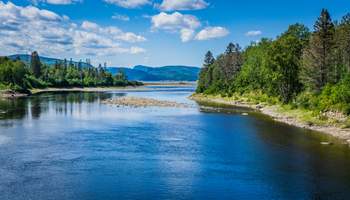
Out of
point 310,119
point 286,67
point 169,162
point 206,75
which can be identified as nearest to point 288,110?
point 286,67

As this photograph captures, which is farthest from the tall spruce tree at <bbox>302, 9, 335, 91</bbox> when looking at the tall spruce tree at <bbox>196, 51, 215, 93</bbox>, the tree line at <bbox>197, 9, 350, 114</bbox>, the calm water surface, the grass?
the tall spruce tree at <bbox>196, 51, 215, 93</bbox>

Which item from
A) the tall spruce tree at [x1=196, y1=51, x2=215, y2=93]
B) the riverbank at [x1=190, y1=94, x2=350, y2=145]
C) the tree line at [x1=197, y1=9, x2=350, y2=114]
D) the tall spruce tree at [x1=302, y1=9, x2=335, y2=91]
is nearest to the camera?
the riverbank at [x1=190, y1=94, x2=350, y2=145]

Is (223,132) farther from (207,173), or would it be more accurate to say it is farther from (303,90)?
(303,90)

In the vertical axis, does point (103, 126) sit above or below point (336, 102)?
below

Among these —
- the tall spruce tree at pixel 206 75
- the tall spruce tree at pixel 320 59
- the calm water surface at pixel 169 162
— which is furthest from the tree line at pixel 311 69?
the tall spruce tree at pixel 206 75

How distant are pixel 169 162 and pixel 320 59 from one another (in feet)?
171

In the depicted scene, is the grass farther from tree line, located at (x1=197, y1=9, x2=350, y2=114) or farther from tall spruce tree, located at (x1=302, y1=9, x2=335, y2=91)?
tall spruce tree, located at (x1=302, y1=9, x2=335, y2=91)

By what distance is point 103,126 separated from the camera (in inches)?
2579

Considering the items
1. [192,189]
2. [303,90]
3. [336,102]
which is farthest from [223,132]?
[303,90]

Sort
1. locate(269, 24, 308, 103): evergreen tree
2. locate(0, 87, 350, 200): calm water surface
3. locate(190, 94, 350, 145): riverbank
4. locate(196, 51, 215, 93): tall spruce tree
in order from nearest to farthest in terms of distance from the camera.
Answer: locate(0, 87, 350, 200): calm water surface
locate(190, 94, 350, 145): riverbank
locate(269, 24, 308, 103): evergreen tree
locate(196, 51, 215, 93): tall spruce tree

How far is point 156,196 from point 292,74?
228 ft

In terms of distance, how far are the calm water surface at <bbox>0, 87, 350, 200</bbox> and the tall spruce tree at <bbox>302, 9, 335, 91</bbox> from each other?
19463 mm

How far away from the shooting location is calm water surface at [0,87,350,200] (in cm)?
3089

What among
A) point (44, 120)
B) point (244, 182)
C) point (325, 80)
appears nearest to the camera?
point (244, 182)
